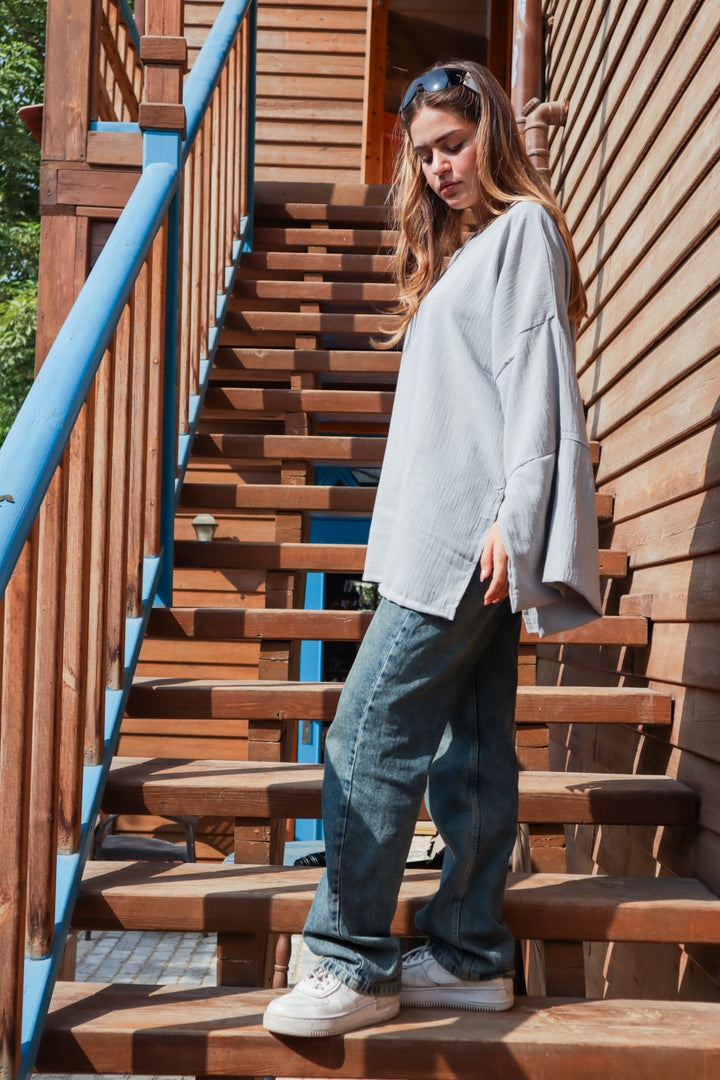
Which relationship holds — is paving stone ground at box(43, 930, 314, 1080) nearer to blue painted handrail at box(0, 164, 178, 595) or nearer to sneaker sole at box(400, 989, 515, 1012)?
sneaker sole at box(400, 989, 515, 1012)

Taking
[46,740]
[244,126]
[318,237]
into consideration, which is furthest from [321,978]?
[244,126]

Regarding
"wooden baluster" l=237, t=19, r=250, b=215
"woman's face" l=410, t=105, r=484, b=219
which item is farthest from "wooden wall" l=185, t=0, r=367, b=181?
"woman's face" l=410, t=105, r=484, b=219

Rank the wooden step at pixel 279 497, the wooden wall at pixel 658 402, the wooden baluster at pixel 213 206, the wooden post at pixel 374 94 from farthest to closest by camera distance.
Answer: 1. the wooden post at pixel 374 94
2. the wooden baluster at pixel 213 206
3. the wooden step at pixel 279 497
4. the wooden wall at pixel 658 402

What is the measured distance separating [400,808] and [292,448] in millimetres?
1833

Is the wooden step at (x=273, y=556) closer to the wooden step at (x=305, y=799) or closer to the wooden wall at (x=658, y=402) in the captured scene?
the wooden wall at (x=658, y=402)

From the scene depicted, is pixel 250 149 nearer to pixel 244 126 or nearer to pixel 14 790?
pixel 244 126

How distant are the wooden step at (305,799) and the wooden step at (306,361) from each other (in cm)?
186

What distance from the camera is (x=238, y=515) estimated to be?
7.05 meters

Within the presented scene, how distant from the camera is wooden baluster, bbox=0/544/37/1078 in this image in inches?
51.9

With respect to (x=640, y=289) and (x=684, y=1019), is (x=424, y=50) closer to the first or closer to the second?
(x=640, y=289)

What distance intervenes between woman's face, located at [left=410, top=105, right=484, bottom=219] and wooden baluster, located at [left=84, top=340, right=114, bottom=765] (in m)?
0.72

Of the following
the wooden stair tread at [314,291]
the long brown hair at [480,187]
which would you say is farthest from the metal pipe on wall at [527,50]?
the long brown hair at [480,187]

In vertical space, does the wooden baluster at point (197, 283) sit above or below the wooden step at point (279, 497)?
above

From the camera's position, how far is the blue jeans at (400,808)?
1.40 m
